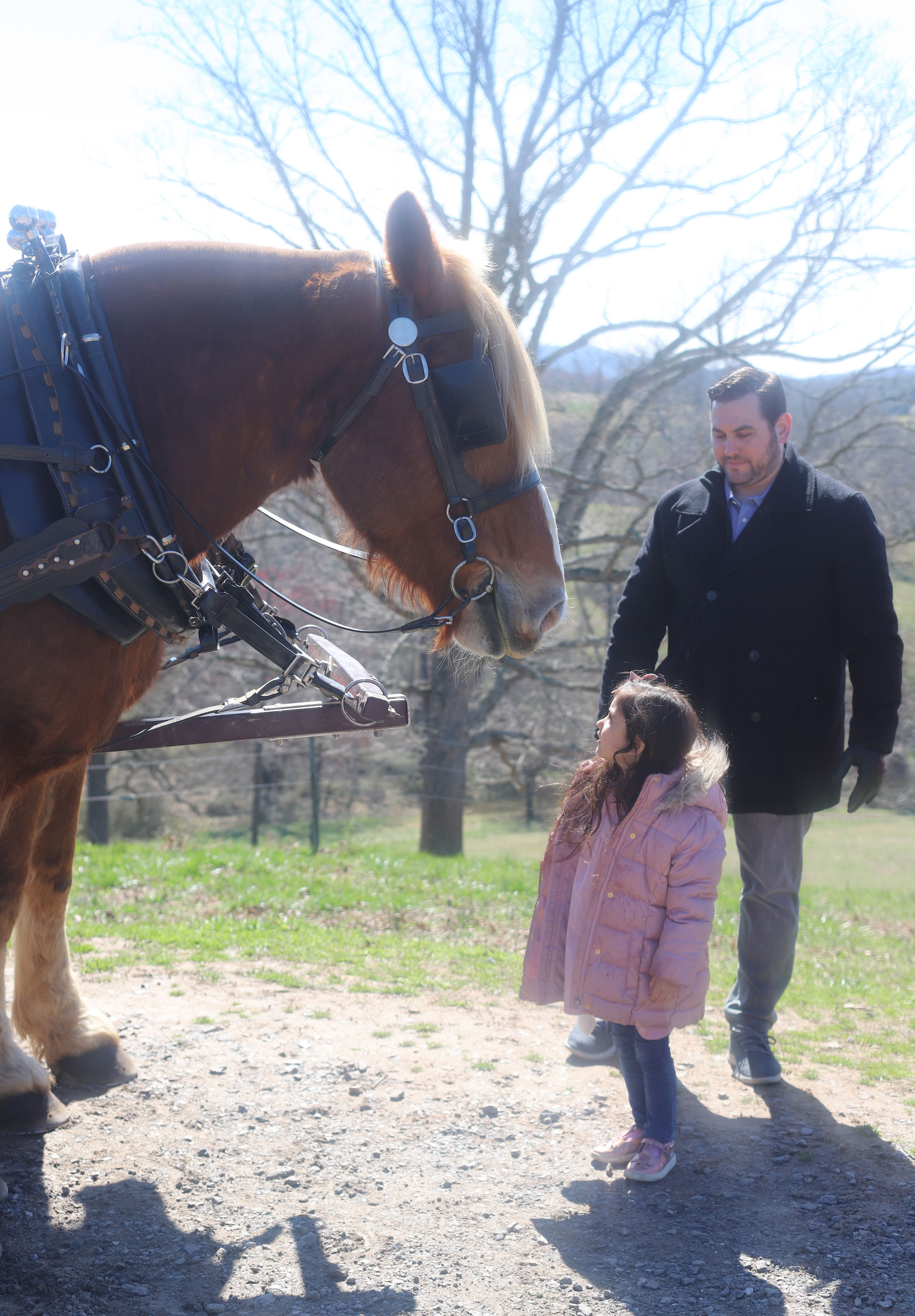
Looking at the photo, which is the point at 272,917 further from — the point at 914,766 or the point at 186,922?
the point at 914,766

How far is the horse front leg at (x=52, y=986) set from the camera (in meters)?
2.75

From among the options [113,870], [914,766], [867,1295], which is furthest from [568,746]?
[914,766]

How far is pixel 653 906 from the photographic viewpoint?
231cm

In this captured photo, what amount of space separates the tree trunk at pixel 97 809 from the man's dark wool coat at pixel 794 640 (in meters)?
9.61

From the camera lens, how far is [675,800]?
230 cm

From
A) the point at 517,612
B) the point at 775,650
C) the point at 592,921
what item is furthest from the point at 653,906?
the point at 775,650

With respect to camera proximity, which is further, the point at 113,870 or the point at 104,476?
the point at 113,870

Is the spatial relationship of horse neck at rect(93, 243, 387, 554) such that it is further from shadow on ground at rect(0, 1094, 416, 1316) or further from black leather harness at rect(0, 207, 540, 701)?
shadow on ground at rect(0, 1094, 416, 1316)

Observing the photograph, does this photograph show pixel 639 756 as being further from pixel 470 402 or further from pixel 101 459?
pixel 101 459

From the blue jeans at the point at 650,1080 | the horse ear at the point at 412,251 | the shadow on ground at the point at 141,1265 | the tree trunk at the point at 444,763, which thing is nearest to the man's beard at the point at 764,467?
the horse ear at the point at 412,251

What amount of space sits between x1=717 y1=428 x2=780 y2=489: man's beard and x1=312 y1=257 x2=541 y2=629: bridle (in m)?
1.21

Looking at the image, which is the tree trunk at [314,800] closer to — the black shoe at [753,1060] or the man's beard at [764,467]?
the black shoe at [753,1060]

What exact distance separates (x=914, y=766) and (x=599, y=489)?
20530 millimetres

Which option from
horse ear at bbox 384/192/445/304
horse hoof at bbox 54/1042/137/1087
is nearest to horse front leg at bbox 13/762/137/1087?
horse hoof at bbox 54/1042/137/1087
